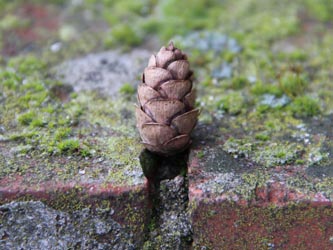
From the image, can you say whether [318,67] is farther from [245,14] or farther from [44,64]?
[44,64]

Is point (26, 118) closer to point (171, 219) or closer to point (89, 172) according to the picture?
point (89, 172)

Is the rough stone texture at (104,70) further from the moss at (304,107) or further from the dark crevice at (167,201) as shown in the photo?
the moss at (304,107)

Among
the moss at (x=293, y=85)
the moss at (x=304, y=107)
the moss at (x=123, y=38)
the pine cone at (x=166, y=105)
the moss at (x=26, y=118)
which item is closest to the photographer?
the pine cone at (x=166, y=105)

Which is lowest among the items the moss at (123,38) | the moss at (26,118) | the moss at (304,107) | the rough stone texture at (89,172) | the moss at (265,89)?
the moss at (304,107)

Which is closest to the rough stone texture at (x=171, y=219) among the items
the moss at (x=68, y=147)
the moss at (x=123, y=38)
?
the moss at (x=68, y=147)

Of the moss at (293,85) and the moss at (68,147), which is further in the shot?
the moss at (293,85)

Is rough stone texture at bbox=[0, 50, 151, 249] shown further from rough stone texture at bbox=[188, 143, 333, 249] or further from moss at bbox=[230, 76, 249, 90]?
moss at bbox=[230, 76, 249, 90]

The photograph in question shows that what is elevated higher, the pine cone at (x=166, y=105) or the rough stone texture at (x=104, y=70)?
the pine cone at (x=166, y=105)

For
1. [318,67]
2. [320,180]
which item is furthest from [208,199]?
[318,67]

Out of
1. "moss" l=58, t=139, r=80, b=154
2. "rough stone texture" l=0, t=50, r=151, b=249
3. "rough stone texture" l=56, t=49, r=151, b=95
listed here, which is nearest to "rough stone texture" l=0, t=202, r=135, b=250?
"rough stone texture" l=0, t=50, r=151, b=249
